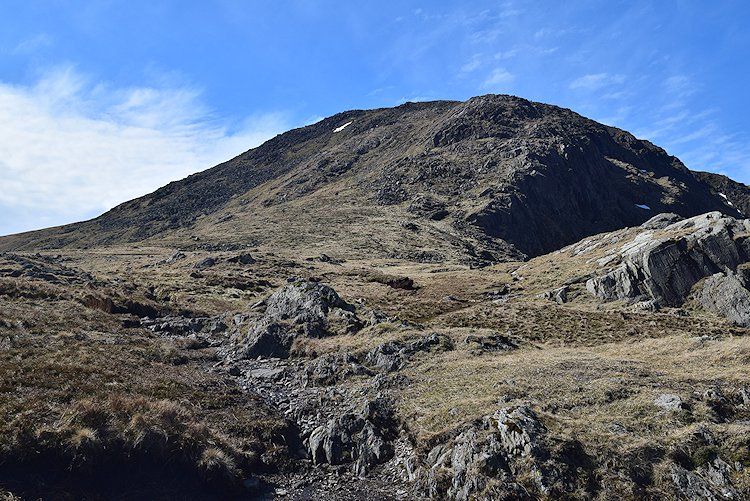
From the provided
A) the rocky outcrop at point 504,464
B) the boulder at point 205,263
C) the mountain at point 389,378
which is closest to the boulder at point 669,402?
the mountain at point 389,378

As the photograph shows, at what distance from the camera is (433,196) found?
426 feet

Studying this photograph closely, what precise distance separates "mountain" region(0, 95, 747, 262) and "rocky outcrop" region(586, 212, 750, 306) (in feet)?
164

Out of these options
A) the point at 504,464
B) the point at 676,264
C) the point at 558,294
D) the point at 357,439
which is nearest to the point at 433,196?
the point at 558,294

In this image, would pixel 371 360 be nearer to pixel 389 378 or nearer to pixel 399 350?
pixel 399 350

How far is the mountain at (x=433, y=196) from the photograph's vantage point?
11175 cm

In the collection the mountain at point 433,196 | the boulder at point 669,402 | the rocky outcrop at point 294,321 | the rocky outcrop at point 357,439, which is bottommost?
the rocky outcrop at point 357,439

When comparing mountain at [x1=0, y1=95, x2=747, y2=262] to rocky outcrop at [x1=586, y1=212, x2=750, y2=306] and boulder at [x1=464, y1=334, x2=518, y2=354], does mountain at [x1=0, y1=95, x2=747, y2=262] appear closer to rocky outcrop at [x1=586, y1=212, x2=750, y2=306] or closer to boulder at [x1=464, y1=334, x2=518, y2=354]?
rocky outcrop at [x1=586, y1=212, x2=750, y2=306]

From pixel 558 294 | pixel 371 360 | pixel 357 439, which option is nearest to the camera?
pixel 357 439

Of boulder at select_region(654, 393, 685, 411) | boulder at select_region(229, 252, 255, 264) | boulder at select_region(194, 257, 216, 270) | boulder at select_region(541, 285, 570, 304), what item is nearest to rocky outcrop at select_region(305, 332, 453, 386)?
boulder at select_region(654, 393, 685, 411)

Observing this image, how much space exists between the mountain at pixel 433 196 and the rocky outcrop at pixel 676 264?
49.9m

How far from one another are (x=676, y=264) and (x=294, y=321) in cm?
3638

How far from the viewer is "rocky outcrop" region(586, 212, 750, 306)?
4206 cm

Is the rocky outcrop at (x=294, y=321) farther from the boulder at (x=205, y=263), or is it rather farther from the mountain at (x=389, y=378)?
the boulder at (x=205, y=263)

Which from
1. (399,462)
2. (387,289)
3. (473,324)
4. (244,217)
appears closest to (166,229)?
(244,217)
